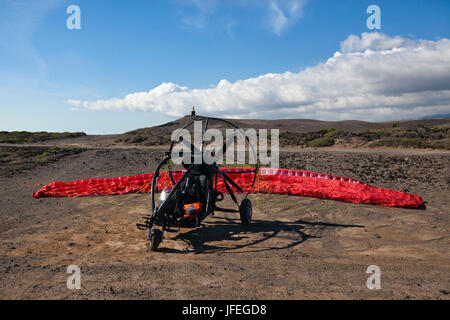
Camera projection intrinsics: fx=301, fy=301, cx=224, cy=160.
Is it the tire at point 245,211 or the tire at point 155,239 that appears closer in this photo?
the tire at point 155,239

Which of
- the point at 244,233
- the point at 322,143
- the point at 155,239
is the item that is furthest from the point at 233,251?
the point at 322,143

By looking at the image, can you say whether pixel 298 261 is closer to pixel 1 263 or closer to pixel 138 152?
pixel 1 263

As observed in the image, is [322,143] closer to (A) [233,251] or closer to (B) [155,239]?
(A) [233,251]

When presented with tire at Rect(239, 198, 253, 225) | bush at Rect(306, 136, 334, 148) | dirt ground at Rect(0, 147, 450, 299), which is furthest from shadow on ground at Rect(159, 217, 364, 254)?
bush at Rect(306, 136, 334, 148)

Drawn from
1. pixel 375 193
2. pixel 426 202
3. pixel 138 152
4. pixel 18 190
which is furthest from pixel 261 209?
pixel 138 152

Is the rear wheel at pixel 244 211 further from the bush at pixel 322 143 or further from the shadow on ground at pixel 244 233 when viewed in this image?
the bush at pixel 322 143

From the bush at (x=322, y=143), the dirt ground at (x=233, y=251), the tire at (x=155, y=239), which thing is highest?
the bush at (x=322, y=143)

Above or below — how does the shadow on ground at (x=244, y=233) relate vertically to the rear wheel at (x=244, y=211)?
below

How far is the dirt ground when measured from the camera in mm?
5754

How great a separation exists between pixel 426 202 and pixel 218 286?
10979mm

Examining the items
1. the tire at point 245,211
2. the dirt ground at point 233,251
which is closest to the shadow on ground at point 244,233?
the dirt ground at point 233,251

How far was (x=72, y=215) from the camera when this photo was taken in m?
11.3

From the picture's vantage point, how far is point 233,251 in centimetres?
782

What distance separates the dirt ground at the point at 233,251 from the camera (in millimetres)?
5754
